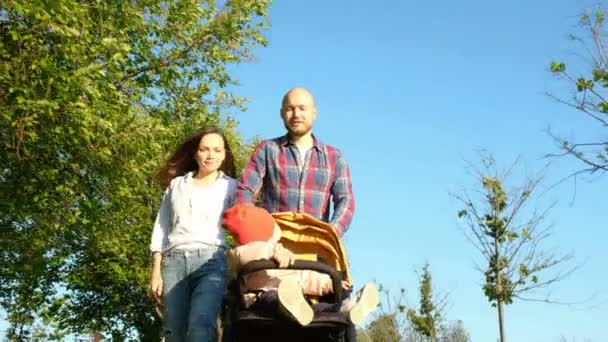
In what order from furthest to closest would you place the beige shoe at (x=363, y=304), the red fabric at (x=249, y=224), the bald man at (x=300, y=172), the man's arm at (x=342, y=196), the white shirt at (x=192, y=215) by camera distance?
1. the white shirt at (x=192, y=215)
2. the bald man at (x=300, y=172)
3. the man's arm at (x=342, y=196)
4. the red fabric at (x=249, y=224)
5. the beige shoe at (x=363, y=304)

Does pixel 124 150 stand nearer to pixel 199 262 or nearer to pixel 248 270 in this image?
pixel 199 262

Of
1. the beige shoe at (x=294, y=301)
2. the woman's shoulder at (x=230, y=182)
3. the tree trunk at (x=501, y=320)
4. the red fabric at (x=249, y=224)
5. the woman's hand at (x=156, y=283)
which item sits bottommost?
the beige shoe at (x=294, y=301)

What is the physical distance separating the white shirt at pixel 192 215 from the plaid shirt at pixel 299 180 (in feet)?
1.09

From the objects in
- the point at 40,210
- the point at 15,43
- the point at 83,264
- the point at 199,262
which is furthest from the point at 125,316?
the point at 199,262

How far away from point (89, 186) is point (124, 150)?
146 centimetres

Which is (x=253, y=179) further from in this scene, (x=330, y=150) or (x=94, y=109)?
(x=94, y=109)

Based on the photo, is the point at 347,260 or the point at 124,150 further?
the point at 124,150

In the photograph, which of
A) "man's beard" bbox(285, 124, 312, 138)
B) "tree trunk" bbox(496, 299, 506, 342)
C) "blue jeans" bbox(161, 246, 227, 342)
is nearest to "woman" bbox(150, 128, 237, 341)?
"blue jeans" bbox(161, 246, 227, 342)

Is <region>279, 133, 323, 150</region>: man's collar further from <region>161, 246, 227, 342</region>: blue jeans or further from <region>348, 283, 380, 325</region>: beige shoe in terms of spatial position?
<region>348, 283, 380, 325</region>: beige shoe

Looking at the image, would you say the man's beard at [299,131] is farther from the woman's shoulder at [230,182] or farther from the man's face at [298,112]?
the woman's shoulder at [230,182]

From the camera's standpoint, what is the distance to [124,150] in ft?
42.5

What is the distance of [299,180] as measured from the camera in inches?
178

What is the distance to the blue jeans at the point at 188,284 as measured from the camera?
177 inches

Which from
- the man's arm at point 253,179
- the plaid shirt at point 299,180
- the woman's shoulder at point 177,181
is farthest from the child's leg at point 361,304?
the woman's shoulder at point 177,181
